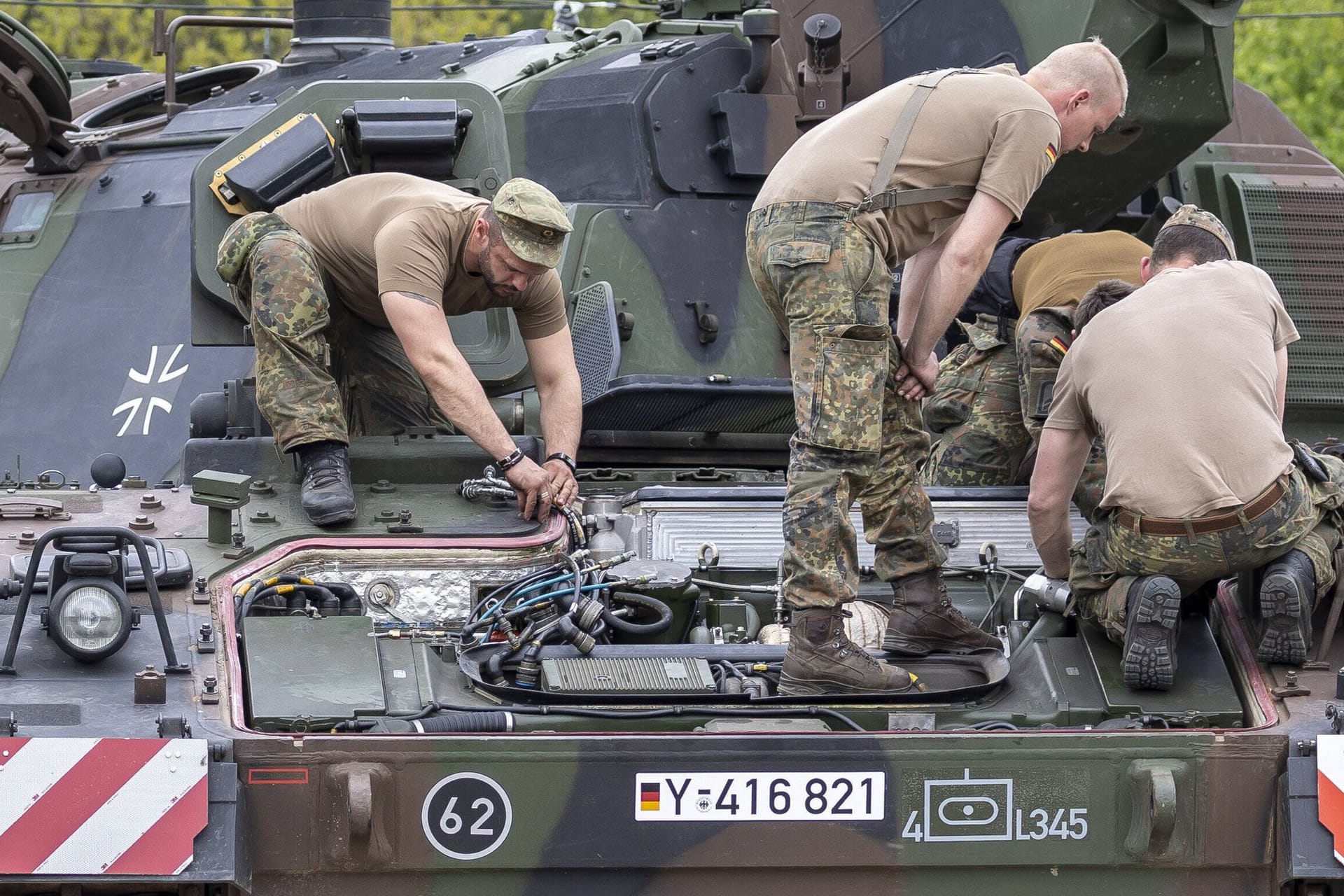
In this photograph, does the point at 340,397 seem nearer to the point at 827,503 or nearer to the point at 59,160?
the point at 827,503

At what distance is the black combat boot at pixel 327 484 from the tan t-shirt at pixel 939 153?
1.37 meters

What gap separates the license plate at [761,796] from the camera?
449 centimetres

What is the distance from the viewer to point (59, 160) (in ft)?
26.4

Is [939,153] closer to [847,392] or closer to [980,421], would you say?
[847,392]

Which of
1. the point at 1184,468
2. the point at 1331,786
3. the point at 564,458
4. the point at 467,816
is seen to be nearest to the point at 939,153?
the point at 1184,468

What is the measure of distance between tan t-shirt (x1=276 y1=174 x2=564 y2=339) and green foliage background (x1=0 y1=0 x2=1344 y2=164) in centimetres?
1370

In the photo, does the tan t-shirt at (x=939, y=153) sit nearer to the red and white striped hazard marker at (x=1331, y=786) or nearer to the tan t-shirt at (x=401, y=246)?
the tan t-shirt at (x=401, y=246)

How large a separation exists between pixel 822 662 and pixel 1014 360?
1.98 m

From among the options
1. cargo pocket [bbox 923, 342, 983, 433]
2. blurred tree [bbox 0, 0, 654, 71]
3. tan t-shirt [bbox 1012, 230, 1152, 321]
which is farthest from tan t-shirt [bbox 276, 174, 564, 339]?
blurred tree [bbox 0, 0, 654, 71]

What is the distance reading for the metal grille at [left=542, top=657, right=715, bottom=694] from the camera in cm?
495

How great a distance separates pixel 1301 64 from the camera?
20734 mm

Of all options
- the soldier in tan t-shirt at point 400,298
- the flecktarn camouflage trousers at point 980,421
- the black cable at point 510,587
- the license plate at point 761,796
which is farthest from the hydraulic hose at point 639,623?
the flecktarn camouflage trousers at point 980,421

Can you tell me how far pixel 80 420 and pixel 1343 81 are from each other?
16393 millimetres

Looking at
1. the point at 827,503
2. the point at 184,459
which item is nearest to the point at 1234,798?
the point at 827,503
